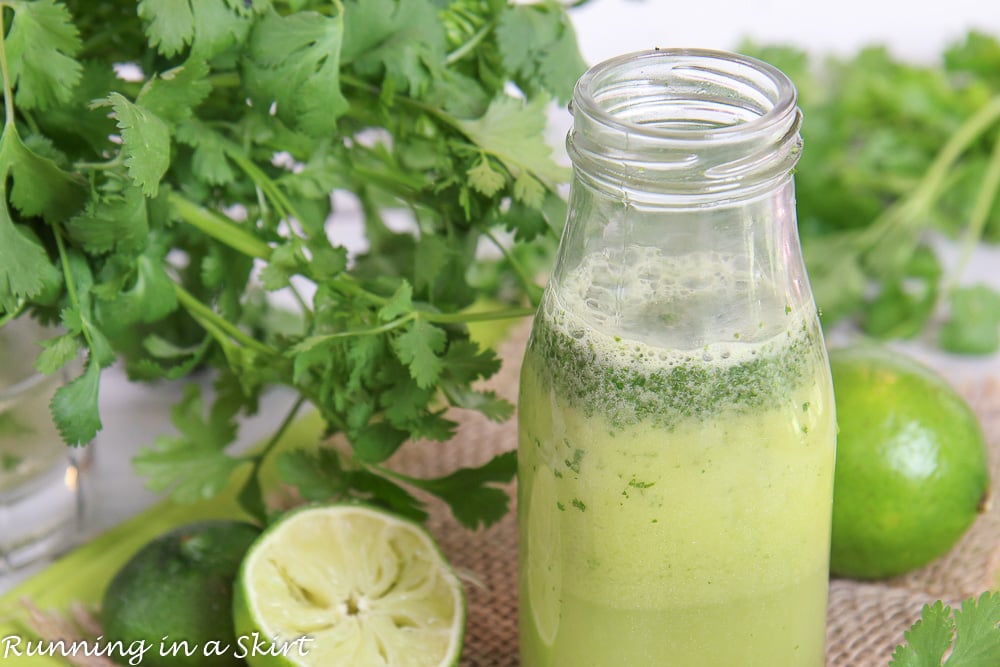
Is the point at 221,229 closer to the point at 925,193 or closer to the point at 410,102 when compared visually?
the point at 410,102

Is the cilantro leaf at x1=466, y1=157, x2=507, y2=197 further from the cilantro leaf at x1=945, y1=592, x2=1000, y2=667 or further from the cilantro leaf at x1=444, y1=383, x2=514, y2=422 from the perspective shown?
the cilantro leaf at x1=945, y1=592, x2=1000, y2=667

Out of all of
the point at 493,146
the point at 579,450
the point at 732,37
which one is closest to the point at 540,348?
the point at 579,450

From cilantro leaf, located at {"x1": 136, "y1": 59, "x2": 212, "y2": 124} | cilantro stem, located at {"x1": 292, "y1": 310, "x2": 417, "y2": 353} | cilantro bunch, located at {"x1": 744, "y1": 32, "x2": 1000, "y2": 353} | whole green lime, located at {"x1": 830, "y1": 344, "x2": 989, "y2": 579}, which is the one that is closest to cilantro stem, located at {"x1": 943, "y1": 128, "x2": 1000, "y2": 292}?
cilantro bunch, located at {"x1": 744, "y1": 32, "x2": 1000, "y2": 353}

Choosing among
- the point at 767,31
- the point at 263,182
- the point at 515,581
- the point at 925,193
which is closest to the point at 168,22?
the point at 263,182

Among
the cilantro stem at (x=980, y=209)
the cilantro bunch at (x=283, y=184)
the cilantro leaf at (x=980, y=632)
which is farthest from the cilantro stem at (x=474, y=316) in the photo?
the cilantro stem at (x=980, y=209)

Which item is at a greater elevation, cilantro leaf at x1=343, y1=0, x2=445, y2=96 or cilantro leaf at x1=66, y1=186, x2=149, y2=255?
cilantro leaf at x1=343, y1=0, x2=445, y2=96

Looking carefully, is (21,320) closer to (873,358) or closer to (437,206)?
(437,206)
